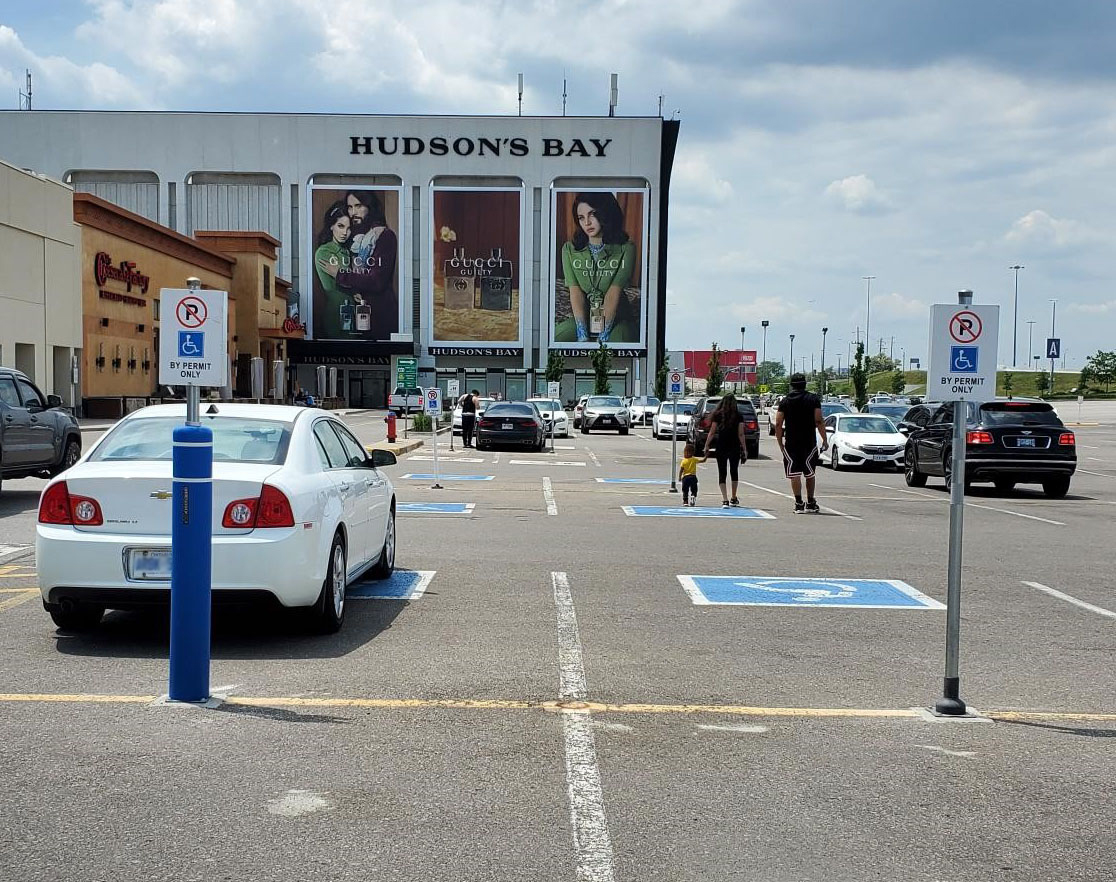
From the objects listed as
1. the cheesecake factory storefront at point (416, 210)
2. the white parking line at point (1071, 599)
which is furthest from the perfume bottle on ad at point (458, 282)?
the white parking line at point (1071, 599)

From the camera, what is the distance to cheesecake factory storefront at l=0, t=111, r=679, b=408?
87.9 meters

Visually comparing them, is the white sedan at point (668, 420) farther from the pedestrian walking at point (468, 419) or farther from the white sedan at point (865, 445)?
the white sedan at point (865, 445)

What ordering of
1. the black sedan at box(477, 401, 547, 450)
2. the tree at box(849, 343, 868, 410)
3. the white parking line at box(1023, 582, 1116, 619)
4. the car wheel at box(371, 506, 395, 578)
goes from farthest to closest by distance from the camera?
the tree at box(849, 343, 868, 410) < the black sedan at box(477, 401, 547, 450) < the car wheel at box(371, 506, 395, 578) < the white parking line at box(1023, 582, 1116, 619)

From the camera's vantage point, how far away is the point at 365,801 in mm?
4812

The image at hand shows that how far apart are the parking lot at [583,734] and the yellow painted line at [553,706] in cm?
2

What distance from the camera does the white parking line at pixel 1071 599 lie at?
954 centimetres

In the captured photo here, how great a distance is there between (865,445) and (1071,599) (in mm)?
19767

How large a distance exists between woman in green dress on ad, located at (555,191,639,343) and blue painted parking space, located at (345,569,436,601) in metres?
78.8

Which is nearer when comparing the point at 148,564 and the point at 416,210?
the point at 148,564

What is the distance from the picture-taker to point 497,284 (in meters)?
88.9

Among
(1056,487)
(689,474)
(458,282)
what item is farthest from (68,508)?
(458,282)

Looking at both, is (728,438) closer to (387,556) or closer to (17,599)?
(387,556)

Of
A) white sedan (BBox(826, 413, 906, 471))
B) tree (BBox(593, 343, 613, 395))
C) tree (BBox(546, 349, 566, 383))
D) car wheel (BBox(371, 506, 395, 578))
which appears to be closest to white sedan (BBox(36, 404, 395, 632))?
car wheel (BBox(371, 506, 395, 578))

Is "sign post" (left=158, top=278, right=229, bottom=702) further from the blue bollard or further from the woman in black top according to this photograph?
the woman in black top
